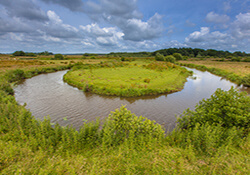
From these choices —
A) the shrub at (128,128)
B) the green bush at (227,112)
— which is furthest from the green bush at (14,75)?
→ the green bush at (227,112)

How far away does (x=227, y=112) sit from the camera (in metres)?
8.31

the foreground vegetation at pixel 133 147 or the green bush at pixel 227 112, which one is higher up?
the green bush at pixel 227 112

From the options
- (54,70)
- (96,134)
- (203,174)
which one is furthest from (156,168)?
(54,70)

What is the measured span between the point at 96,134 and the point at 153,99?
1433 centimetres

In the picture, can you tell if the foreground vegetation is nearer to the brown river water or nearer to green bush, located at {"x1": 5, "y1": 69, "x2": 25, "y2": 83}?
the brown river water

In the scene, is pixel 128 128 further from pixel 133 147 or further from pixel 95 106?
pixel 95 106

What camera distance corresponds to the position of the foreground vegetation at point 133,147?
5309mm

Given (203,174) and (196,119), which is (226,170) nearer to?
(203,174)

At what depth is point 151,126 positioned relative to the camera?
26.5 ft

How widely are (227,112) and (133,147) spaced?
702cm

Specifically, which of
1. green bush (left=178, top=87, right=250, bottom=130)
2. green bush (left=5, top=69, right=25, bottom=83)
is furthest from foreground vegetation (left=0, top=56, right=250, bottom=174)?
green bush (left=5, top=69, right=25, bottom=83)

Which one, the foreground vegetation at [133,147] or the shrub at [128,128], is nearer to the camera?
the foreground vegetation at [133,147]

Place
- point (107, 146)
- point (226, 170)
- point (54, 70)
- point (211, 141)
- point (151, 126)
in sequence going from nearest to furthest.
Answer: point (226, 170)
point (211, 141)
point (107, 146)
point (151, 126)
point (54, 70)

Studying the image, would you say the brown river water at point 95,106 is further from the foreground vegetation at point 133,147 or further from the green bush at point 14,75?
the green bush at point 14,75
